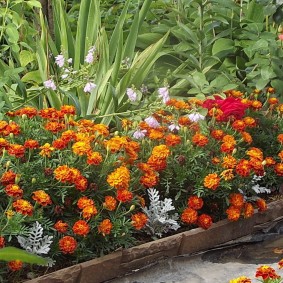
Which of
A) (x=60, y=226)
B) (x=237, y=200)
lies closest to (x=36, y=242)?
(x=60, y=226)

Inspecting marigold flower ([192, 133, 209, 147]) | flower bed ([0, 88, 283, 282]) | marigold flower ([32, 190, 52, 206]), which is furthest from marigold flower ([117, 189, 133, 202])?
marigold flower ([192, 133, 209, 147])

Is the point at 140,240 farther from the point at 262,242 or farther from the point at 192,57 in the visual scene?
the point at 192,57

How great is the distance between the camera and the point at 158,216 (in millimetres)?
3834

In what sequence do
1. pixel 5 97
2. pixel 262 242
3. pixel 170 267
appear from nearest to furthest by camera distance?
pixel 170 267 → pixel 262 242 → pixel 5 97

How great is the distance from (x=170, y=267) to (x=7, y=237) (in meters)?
0.92

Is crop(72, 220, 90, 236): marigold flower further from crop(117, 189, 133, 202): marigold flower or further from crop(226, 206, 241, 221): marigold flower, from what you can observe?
crop(226, 206, 241, 221): marigold flower

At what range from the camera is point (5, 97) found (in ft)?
14.9

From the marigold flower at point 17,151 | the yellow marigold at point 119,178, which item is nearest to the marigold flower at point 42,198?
the marigold flower at point 17,151

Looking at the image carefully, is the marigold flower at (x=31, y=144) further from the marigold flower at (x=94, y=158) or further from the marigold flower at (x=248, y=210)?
the marigold flower at (x=248, y=210)

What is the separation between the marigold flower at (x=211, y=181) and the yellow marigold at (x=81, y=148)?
0.67 m

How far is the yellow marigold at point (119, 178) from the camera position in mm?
3523

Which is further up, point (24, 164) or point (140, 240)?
point (24, 164)

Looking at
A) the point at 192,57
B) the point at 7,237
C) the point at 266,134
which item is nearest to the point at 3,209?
the point at 7,237

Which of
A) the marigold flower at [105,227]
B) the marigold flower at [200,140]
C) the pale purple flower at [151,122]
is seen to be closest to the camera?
the marigold flower at [105,227]
